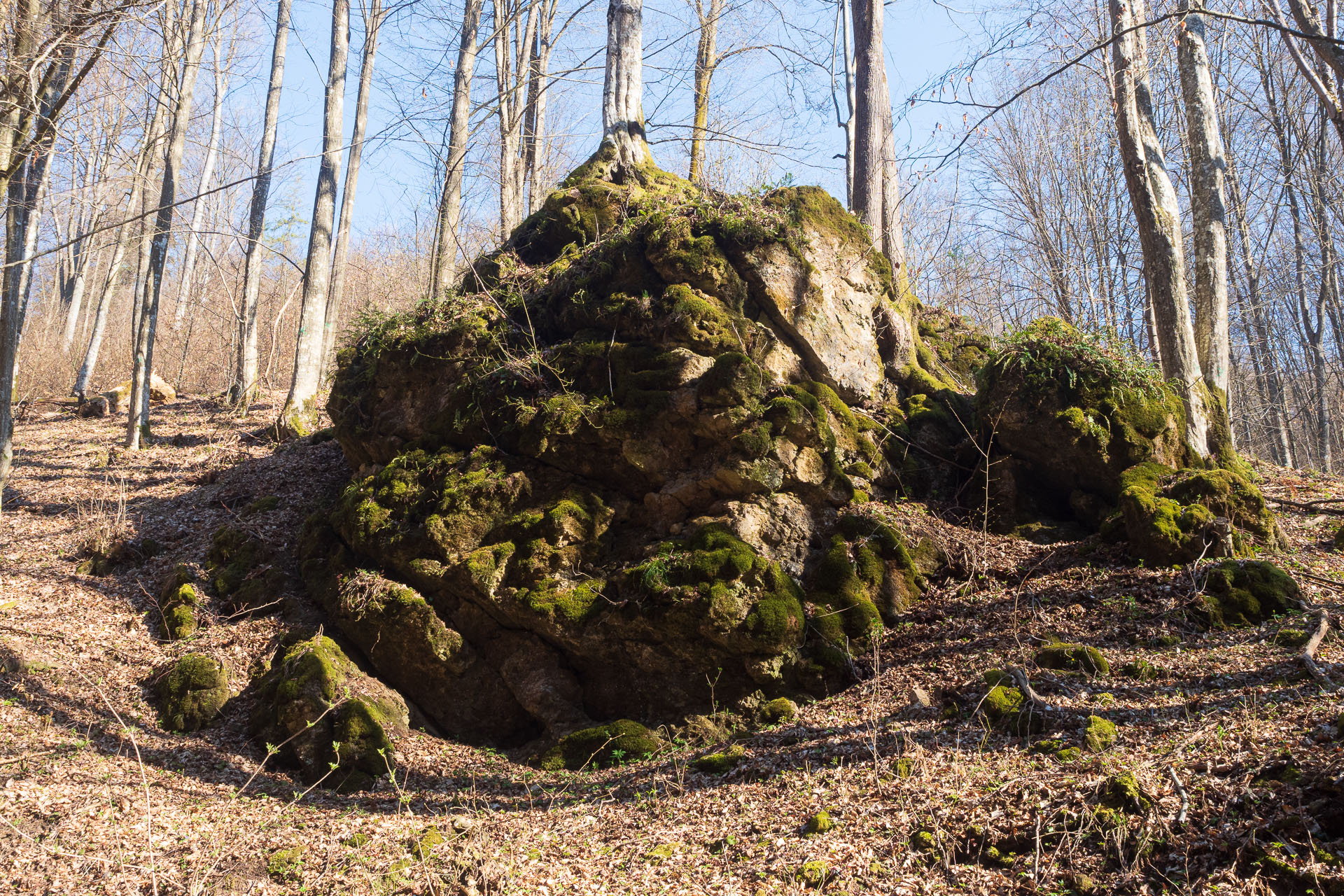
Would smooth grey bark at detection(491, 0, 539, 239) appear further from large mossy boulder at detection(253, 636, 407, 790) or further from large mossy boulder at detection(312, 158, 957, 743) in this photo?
large mossy boulder at detection(253, 636, 407, 790)

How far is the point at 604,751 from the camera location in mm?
6125

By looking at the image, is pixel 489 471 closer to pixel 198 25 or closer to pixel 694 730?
pixel 694 730

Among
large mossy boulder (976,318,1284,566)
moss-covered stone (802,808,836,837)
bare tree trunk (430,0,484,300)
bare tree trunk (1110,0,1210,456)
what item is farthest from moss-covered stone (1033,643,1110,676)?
bare tree trunk (430,0,484,300)

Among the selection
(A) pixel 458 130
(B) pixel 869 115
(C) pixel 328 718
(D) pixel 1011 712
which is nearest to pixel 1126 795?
(D) pixel 1011 712

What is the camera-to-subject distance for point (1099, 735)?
455 cm

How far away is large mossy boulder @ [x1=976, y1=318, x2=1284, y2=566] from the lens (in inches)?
267

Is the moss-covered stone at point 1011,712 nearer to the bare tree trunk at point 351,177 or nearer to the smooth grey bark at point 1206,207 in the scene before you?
the smooth grey bark at point 1206,207

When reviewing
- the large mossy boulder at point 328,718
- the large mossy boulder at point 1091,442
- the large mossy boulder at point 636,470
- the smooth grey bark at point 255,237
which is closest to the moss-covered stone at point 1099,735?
the large mossy boulder at point 636,470

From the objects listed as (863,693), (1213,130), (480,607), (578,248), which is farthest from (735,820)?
(1213,130)

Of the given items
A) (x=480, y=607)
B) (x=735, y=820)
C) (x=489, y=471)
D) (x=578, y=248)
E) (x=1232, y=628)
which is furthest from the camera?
(x=578, y=248)

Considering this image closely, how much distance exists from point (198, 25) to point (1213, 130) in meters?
17.0

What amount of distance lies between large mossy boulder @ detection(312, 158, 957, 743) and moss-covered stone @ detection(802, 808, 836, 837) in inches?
73.5

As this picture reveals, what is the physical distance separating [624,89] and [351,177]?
342 inches

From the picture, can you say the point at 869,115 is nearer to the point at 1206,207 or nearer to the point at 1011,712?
the point at 1206,207
